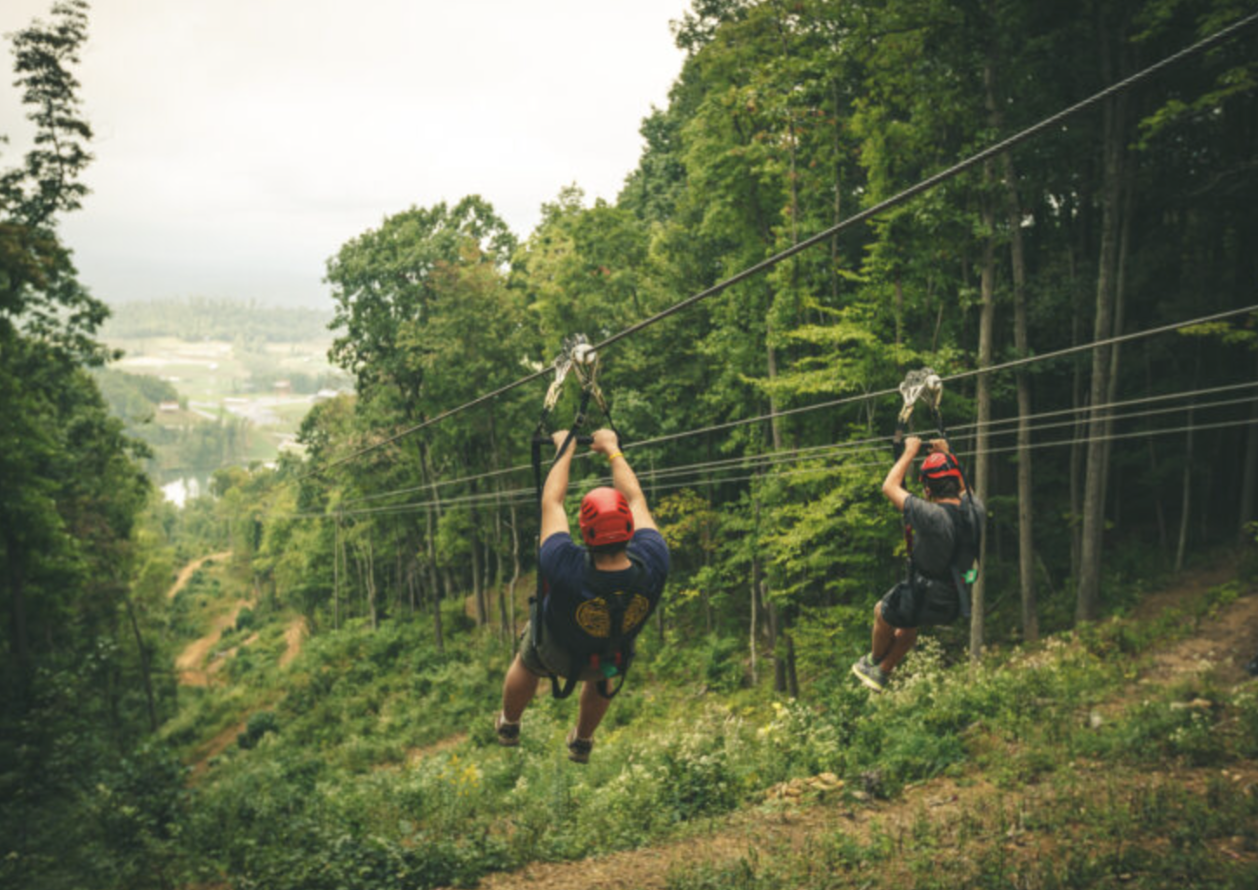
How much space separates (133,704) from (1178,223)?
1788 inches

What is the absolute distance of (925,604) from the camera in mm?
5645

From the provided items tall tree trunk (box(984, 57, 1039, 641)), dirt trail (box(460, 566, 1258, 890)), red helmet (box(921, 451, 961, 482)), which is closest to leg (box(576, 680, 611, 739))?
red helmet (box(921, 451, 961, 482))

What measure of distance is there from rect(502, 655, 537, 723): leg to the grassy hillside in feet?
13.5

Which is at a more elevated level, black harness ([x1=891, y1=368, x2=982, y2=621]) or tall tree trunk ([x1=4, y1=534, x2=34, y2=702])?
black harness ([x1=891, y1=368, x2=982, y2=621])

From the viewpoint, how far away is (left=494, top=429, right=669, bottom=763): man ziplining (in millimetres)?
3646

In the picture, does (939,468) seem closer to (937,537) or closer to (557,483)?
(937,537)

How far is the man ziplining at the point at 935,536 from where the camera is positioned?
5.35 m

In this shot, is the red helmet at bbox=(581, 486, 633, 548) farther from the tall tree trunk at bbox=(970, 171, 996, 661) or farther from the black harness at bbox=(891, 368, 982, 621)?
the tall tree trunk at bbox=(970, 171, 996, 661)

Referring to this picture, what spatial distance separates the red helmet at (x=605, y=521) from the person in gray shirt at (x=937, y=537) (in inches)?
97.2

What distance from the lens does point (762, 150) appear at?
15.9 meters

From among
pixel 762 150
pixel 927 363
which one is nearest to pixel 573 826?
pixel 927 363

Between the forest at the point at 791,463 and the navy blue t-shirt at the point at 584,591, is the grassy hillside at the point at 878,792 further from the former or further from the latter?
the navy blue t-shirt at the point at 584,591

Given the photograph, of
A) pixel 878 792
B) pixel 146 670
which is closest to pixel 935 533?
pixel 878 792

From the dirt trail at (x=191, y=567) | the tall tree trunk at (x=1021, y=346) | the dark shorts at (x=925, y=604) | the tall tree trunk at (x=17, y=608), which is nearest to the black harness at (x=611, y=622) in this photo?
the dark shorts at (x=925, y=604)
